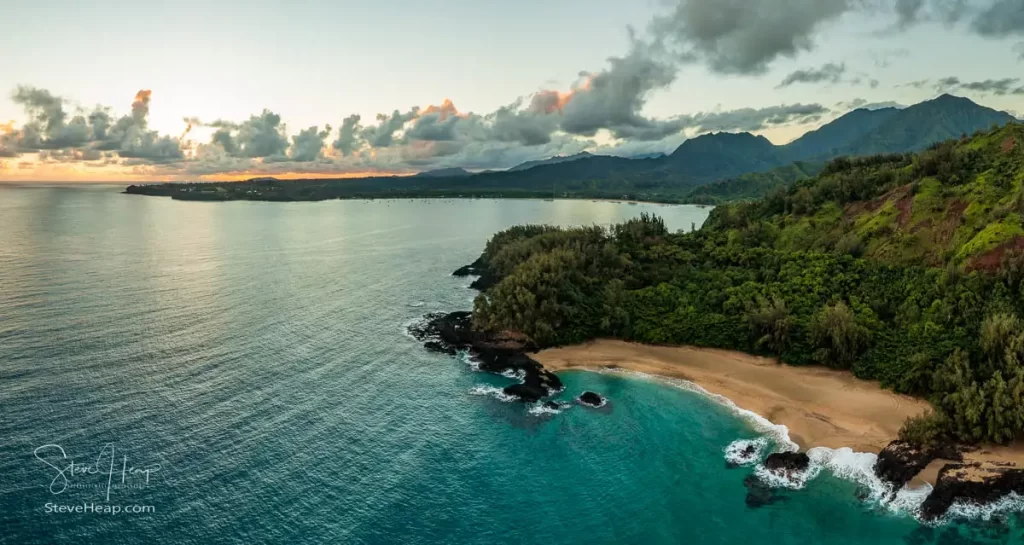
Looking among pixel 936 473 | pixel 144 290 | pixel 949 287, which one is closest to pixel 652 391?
pixel 936 473

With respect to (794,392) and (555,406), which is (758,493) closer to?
(794,392)

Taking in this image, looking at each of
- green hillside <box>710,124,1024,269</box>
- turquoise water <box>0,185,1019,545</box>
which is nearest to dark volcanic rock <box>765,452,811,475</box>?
turquoise water <box>0,185,1019,545</box>

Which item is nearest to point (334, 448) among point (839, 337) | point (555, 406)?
point (555, 406)

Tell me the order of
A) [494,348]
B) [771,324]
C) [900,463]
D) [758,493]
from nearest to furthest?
[758,493] < [900,463] < [771,324] < [494,348]

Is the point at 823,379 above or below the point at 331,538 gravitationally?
above

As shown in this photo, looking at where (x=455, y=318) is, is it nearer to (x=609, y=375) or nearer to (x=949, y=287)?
(x=609, y=375)

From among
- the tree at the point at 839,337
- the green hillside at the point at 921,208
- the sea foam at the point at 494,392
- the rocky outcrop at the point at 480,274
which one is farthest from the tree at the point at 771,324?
the rocky outcrop at the point at 480,274

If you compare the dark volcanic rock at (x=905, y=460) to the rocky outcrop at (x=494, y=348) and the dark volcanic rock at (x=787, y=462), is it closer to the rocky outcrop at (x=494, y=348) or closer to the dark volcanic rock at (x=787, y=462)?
the dark volcanic rock at (x=787, y=462)
